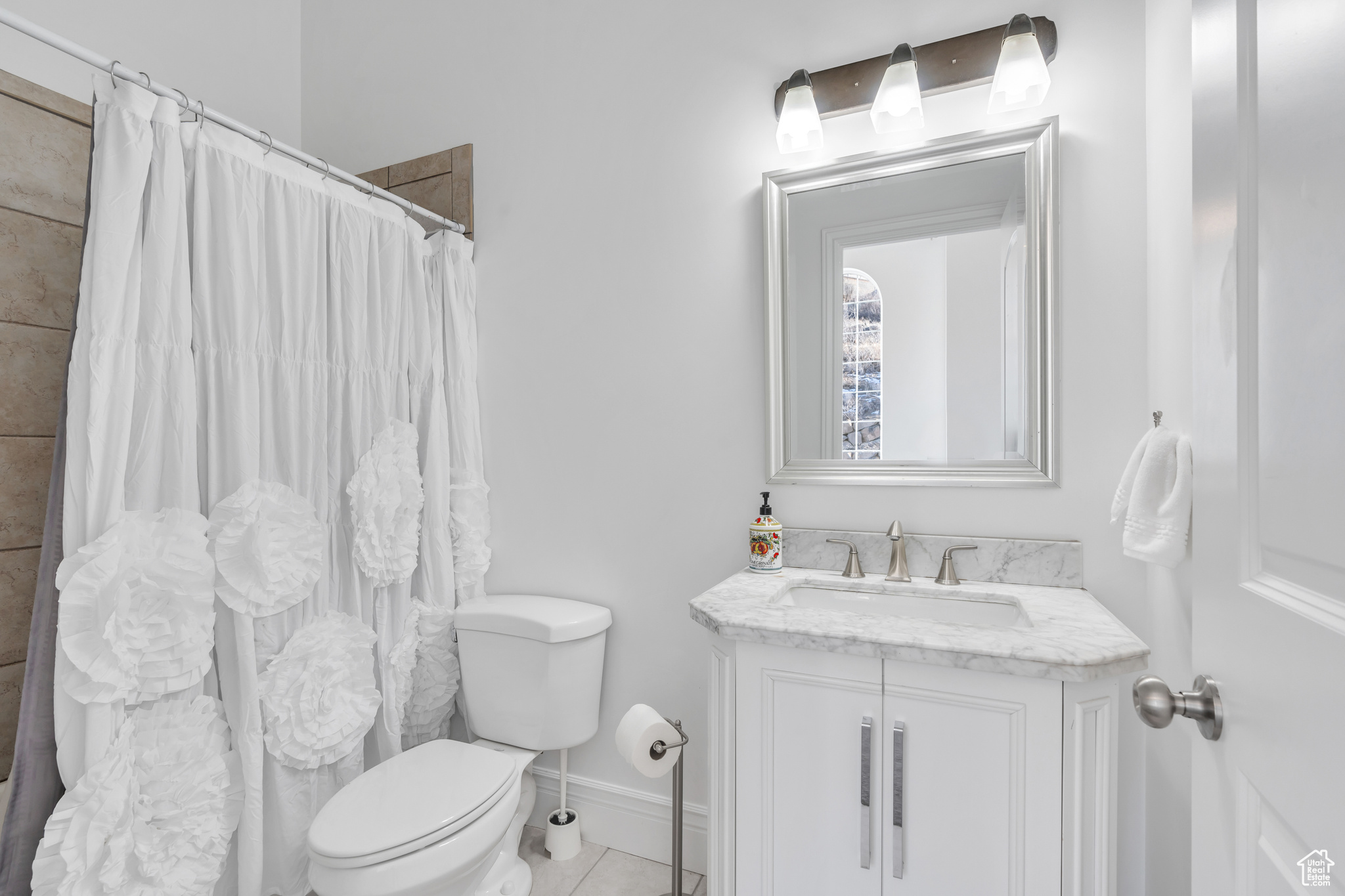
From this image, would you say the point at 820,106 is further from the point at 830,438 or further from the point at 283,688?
the point at 283,688

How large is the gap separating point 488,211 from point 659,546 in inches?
47.3

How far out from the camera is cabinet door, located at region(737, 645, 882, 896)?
107cm

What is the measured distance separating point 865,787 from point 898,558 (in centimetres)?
54

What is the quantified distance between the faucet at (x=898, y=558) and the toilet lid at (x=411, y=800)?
1.00 m

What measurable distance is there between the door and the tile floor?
1384mm

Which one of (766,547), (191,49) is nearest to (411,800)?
(766,547)

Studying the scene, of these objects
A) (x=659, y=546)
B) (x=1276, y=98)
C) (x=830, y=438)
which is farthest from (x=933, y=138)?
(x=659, y=546)

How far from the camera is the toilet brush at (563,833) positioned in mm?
1773

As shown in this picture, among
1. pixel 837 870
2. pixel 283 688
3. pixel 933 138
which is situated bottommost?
pixel 837 870

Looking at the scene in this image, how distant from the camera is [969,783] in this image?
1.01 metres

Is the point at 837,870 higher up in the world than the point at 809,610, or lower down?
lower down

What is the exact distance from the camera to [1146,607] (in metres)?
1.33

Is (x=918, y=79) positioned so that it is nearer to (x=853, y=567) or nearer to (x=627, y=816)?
(x=853, y=567)

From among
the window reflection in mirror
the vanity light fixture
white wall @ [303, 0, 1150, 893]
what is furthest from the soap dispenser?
the vanity light fixture
